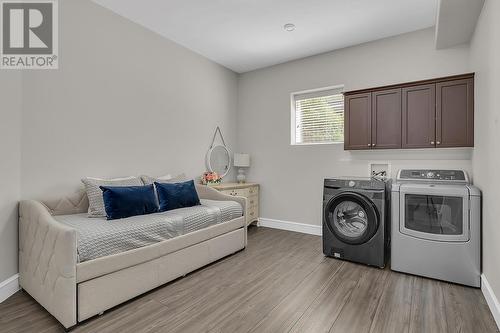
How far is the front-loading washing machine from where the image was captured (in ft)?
9.05

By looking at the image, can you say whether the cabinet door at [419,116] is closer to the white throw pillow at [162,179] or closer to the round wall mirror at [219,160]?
the round wall mirror at [219,160]

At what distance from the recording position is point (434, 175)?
2855mm

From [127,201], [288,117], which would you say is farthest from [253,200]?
[127,201]

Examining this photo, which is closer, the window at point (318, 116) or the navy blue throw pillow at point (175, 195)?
the navy blue throw pillow at point (175, 195)

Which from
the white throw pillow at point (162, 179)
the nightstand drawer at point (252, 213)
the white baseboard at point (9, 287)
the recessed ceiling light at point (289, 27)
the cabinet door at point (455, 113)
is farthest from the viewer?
the nightstand drawer at point (252, 213)

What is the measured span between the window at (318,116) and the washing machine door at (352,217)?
1.20 m

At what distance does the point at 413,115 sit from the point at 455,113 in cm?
39

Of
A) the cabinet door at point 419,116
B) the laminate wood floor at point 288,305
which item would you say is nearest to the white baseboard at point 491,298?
the laminate wood floor at point 288,305

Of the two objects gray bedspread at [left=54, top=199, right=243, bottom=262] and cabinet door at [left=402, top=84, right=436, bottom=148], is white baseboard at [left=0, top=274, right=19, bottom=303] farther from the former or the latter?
cabinet door at [left=402, top=84, right=436, bottom=148]

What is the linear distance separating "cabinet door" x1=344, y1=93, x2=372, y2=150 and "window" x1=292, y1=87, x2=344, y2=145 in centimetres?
38

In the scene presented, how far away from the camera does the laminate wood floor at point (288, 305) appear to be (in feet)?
5.79

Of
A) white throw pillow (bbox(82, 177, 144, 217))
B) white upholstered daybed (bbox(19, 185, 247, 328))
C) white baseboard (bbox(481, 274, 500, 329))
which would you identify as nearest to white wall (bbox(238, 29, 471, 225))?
white baseboard (bbox(481, 274, 500, 329))

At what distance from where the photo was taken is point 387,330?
5.67ft

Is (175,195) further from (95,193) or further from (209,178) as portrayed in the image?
(209,178)
